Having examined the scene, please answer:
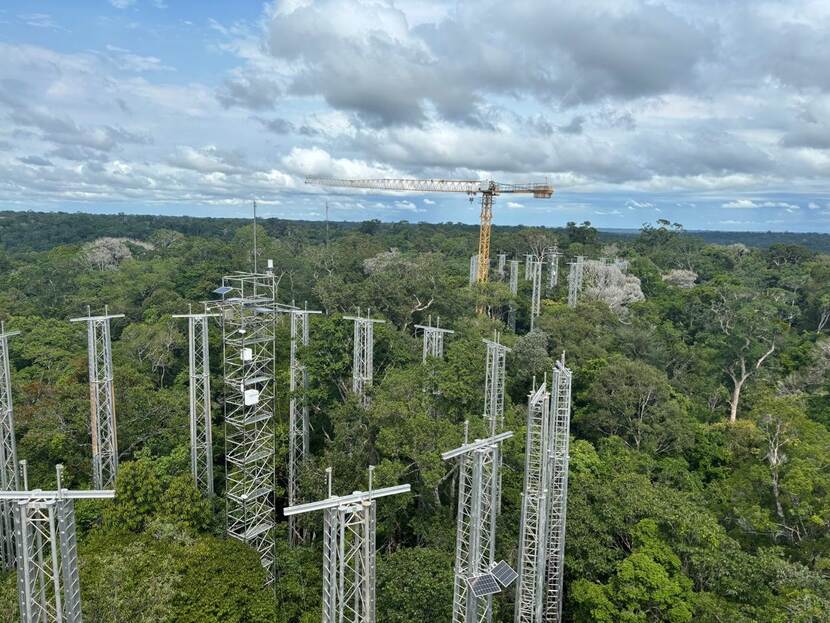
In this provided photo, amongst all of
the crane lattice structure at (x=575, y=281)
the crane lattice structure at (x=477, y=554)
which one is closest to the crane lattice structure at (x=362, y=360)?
the crane lattice structure at (x=477, y=554)

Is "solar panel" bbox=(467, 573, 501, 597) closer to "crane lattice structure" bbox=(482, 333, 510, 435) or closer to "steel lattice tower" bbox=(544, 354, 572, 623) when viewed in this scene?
"steel lattice tower" bbox=(544, 354, 572, 623)

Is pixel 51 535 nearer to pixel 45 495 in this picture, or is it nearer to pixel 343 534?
pixel 45 495

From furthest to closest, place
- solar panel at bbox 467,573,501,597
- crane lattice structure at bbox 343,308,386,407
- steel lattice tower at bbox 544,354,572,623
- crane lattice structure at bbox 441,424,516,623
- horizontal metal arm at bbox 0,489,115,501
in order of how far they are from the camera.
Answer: crane lattice structure at bbox 343,308,386,407 < steel lattice tower at bbox 544,354,572,623 < crane lattice structure at bbox 441,424,516,623 < solar panel at bbox 467,573,501,597 < horizontal metal arm at bbox 0,489,115,501

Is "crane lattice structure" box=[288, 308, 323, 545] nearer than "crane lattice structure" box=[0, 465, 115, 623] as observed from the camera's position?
No

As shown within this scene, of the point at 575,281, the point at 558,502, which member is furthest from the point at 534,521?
the point at 575,281

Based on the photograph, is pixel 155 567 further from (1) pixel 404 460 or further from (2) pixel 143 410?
(2) pixel 143 410

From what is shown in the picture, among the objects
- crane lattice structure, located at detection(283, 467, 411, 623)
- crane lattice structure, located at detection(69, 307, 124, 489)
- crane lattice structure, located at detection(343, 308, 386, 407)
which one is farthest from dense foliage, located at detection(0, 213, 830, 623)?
crane lattice structure, located at detection(283, 467, 411, 623)

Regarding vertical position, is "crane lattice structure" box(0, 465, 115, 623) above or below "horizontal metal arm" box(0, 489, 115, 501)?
below
